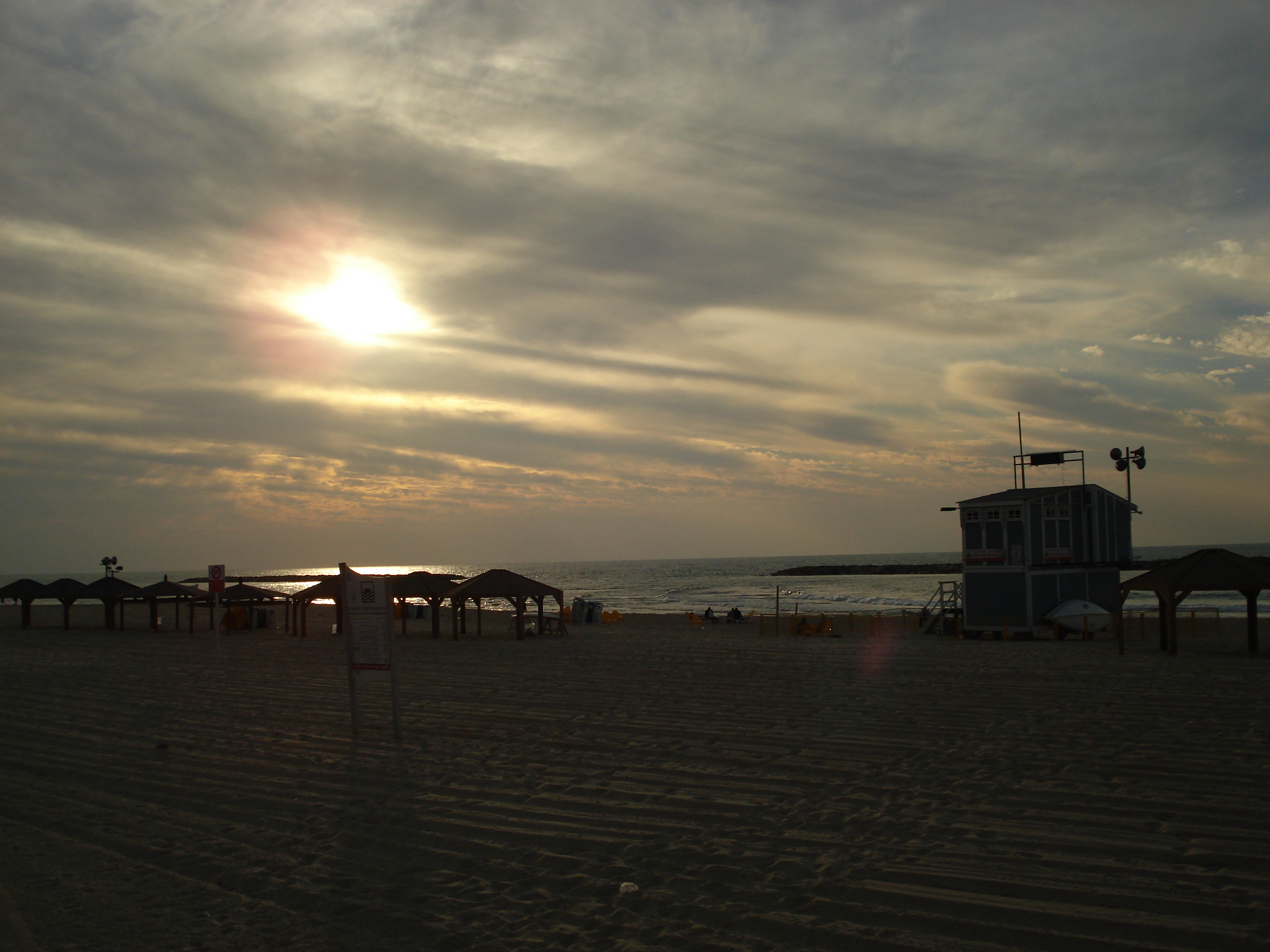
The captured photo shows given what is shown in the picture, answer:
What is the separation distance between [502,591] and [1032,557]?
15.9 metres

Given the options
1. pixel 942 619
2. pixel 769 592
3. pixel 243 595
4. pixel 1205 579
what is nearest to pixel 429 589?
pixel 243 595

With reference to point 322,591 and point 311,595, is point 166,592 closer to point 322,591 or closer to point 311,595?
point 311,595

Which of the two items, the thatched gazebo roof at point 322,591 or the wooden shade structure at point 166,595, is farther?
the wooden shade structure at point 166,595

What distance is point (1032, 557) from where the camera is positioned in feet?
86.5

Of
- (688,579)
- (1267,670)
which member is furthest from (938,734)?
(688,579)

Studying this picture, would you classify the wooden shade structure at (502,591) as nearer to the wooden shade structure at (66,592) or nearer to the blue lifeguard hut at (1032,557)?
the blue lifeguard hut at (1032,557)

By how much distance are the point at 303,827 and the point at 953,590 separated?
26.9 meters

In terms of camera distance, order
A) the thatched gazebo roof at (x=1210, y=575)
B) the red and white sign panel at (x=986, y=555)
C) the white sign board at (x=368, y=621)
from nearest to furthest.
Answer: the white sign board at (x=368, y=621) < the thatched gazebo roof at (x=1210, y=575) < the red and white sign panel at (x=986, y=555)

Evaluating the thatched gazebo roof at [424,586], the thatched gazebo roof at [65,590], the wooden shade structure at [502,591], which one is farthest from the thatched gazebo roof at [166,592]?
the wooden shade structure at [502,591]

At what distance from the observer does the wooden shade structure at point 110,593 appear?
3172 centimetres

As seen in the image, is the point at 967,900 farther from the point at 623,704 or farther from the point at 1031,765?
the point at 623,704

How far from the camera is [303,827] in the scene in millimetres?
6395

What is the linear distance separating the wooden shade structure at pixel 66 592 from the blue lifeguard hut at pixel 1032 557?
30711 mm

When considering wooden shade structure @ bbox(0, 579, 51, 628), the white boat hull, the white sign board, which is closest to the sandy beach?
the white sign board
